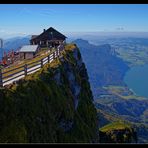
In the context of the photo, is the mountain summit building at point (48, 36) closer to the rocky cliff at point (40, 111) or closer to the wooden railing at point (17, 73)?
the wooden railing at point (17, 73)

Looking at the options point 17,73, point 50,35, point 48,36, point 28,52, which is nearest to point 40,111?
point 17,73

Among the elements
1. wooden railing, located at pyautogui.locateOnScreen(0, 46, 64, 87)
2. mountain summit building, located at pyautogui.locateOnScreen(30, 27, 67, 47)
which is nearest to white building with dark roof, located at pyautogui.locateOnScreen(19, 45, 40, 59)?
wooden railing, located at pyautogui.locateOnScreen(0, 46, 64, 87)

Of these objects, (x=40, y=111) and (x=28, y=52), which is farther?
(x=28, y=52)

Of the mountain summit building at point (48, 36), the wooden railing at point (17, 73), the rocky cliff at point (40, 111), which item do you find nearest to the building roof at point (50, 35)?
the mountain summit building at point (48, 36)

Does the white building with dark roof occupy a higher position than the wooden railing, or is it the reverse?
the wooden railing

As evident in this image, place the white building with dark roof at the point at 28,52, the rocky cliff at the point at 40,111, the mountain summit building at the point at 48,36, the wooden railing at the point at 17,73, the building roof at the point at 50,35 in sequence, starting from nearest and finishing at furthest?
→ the rocky cliff at the point at 40,111
the wooden railing at the point at 17,73
the white building with dark roof at the point at 28,52
the mountain summit building at the point at 48,36
the building roof at the point at 50,35

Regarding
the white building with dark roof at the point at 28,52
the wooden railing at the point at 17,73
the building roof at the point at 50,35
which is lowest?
the white building with dark roof at the point at 28,52

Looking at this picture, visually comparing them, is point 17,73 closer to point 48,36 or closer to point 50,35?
point 50,35

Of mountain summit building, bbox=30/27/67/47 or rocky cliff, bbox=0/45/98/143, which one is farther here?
mountain summit building, bbox=30/27/67/47

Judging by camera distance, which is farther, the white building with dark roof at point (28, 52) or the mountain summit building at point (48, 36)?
the mountain summit building at point (48, 36)

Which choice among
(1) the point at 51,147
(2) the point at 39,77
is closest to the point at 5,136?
(2) the point at 39,77

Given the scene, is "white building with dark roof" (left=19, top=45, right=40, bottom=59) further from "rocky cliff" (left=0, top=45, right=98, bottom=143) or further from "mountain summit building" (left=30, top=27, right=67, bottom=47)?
"mountain summit building" (left=30, top=27, right=67, bottom=47)

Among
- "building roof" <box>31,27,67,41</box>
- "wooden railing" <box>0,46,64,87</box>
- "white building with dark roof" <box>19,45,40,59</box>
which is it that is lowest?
"white building with dark roof" <box>19,45,40,59</box>
